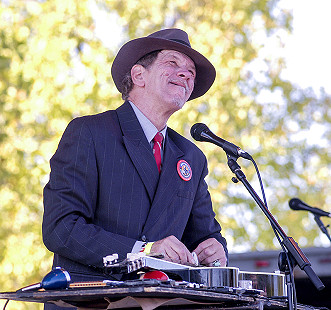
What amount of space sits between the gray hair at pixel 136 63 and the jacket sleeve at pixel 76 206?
25.3 inches

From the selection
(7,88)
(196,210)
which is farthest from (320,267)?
(7,88)

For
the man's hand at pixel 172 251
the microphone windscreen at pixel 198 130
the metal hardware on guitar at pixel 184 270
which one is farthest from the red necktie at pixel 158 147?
the metal hardware on guitar at pixel 184 270

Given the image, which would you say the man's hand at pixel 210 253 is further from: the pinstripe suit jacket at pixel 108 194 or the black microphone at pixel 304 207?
the black microphone at pixel 304 207

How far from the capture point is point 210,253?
3.21 metres

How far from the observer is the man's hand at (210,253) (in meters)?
3.20

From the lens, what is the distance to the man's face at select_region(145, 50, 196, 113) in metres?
3.66

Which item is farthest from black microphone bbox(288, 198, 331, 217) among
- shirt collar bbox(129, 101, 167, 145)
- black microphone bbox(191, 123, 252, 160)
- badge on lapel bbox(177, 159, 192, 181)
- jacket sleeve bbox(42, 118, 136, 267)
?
jacket sleeve bbox(42, 118, 136, 267)

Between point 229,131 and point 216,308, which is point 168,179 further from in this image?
point 229,131

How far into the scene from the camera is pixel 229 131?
971cm

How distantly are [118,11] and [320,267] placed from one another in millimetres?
5268

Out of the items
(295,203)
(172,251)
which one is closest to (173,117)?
(295,203)

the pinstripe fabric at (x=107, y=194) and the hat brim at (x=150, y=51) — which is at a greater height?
the hat brim at (x=150, y=51)

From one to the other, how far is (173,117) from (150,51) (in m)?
4.82

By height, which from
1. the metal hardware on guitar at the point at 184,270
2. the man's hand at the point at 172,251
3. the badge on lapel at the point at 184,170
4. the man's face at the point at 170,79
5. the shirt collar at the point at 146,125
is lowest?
the metal hardware on guitar at the point at 184,270
